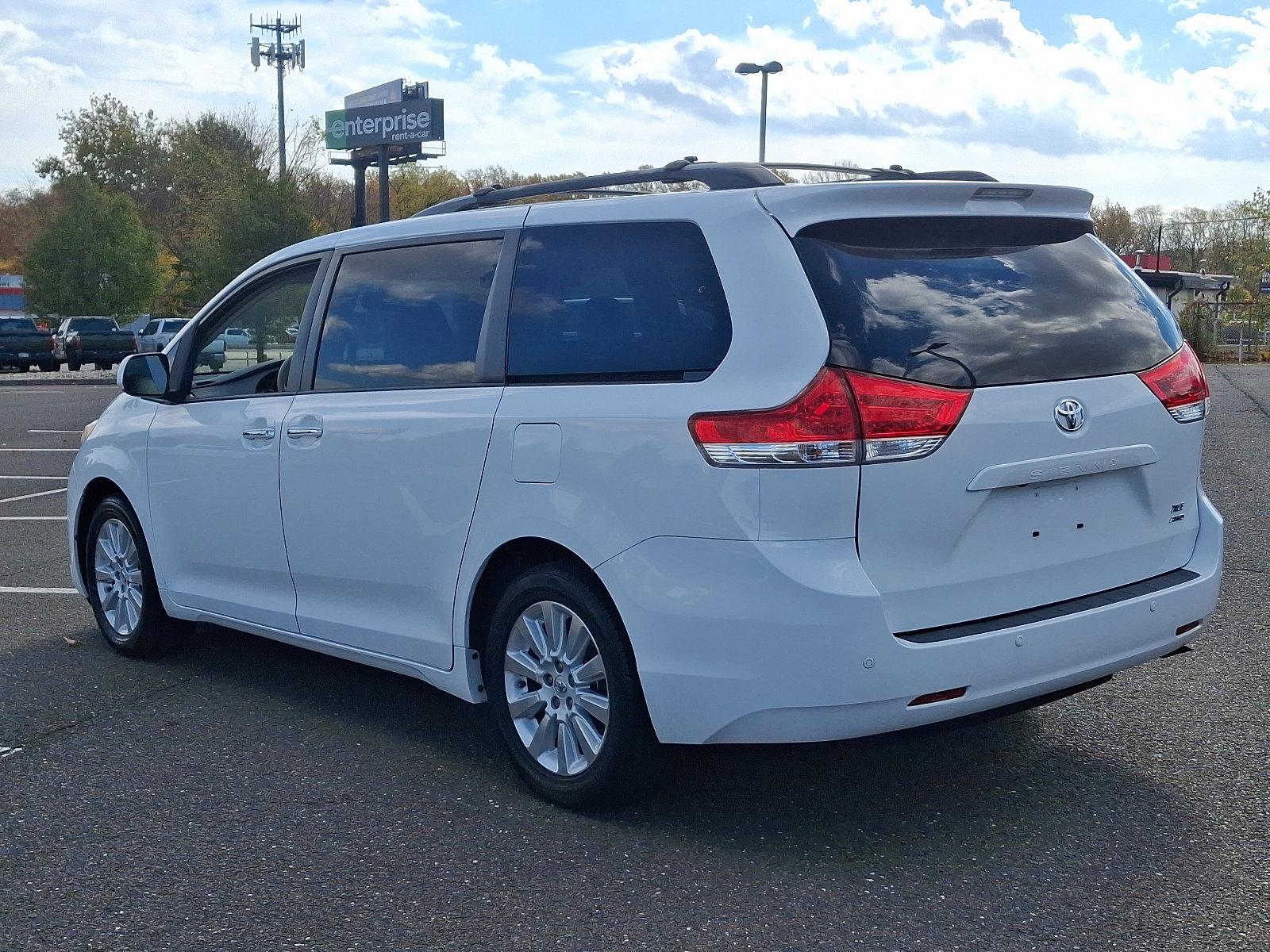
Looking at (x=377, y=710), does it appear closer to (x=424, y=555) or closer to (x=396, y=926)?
(x=424, y=555)

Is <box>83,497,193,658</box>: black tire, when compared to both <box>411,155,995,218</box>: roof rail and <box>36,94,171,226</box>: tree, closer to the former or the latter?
<box>411,155,995,218</box>: roof rail

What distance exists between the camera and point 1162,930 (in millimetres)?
3299

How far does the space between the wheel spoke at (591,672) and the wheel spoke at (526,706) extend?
204mm

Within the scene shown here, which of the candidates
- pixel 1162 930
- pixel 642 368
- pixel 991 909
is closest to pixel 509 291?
pixel 642 368

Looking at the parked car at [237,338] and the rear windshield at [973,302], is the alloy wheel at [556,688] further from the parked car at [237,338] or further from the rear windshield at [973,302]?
the parked car at [237,338]

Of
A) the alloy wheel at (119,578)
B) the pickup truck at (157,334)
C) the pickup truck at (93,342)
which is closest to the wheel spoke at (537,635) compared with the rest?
the alloy wheel at (119,578)

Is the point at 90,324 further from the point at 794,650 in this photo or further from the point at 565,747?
the point at 794,650

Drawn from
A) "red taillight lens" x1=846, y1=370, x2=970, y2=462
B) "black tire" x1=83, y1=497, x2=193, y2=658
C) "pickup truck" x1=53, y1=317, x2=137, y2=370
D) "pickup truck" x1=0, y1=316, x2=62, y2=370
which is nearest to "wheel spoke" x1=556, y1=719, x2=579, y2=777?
"red taillight lens" x1=846, y1=370, x2=970, y2=462

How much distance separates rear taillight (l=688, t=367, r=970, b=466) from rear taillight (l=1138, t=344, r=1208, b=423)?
0.85 metres

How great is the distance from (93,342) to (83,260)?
18811 millimetres

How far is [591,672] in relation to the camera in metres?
4.05

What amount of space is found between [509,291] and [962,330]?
1434mm

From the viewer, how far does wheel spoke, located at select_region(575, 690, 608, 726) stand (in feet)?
13.2

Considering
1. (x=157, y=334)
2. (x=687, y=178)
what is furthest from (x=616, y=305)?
(x=157, y=334)
